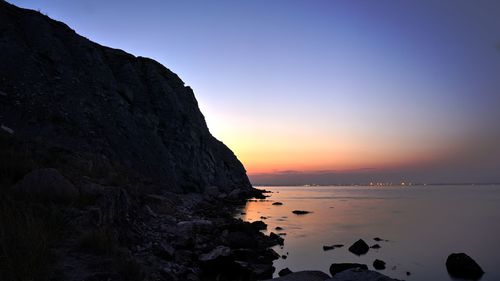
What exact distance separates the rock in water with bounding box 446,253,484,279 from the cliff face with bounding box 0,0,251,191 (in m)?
21.9

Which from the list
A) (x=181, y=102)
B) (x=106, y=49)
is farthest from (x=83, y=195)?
(x=181, y=102)

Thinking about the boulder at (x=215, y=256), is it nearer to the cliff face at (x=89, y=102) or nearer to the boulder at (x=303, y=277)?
the boulder at (x=303, y=277)

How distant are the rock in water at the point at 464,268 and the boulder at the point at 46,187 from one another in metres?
17.8

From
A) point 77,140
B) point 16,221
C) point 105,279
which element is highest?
point 77,140

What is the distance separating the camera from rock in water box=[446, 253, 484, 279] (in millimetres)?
18000

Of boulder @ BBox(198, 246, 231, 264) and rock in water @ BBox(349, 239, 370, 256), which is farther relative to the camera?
rock in water @ BBox(349, 239, 370, 256)

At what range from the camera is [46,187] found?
10367mm

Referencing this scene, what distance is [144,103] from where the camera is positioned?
1773 inches

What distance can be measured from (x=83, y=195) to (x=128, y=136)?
86.5 ft

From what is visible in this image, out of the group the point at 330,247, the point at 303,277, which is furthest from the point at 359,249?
the point at 303,277

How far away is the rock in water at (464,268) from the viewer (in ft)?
59.1

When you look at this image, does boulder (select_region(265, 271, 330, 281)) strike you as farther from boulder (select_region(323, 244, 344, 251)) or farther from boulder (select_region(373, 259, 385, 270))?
boulder (select_region(323, 244, 344, 251))

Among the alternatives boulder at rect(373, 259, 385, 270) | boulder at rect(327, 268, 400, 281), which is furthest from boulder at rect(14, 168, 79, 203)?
boulder at rect(373, 259, 385, 270)

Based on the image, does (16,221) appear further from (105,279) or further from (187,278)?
(187,278)
